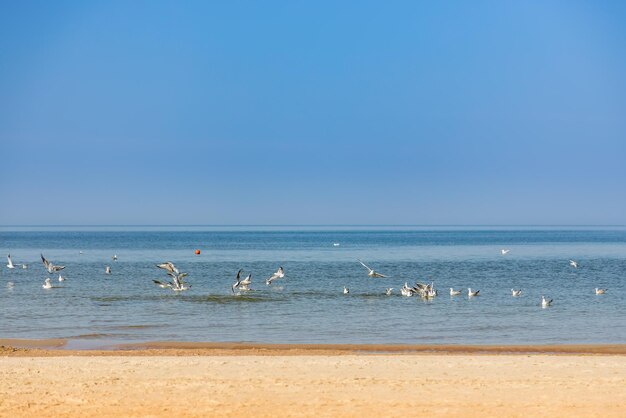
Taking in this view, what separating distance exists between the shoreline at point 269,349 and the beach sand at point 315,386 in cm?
189

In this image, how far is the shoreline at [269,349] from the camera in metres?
23.6

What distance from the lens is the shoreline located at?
77.4 ft

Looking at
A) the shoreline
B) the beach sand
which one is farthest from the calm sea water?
the beach sand

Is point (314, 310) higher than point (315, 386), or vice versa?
point (315, 386)

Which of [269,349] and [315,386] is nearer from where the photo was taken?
[315,386]

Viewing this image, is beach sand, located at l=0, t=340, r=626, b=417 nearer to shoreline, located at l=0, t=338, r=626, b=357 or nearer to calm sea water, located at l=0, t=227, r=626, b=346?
shoreline, located at l=0, t=338, r=626, b=357

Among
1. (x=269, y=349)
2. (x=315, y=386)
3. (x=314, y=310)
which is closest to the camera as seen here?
(x=315, y=386)

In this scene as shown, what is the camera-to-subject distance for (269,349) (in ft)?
80.9

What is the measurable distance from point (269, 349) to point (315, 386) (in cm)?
817

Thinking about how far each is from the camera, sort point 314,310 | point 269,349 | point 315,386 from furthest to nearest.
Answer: point 314,310 < point 269,349 < point 315,386

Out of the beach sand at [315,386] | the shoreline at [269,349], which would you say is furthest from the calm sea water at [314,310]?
the beach sand at [315,386]

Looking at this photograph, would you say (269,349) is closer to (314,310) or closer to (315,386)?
(315,386)

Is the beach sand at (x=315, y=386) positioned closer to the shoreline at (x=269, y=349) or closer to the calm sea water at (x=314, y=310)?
the shoreline at (x=269, y=349)

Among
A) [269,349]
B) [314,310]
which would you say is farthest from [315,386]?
[314,310]
